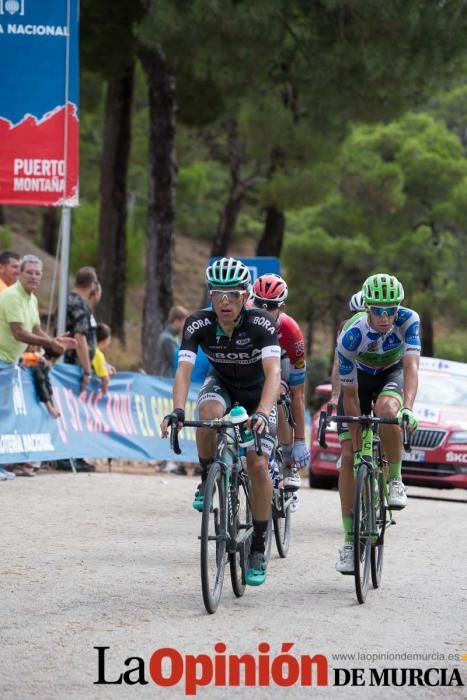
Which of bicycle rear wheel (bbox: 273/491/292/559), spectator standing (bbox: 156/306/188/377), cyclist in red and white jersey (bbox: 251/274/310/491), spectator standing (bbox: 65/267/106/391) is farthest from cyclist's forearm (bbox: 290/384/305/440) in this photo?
spectator standing (bbox: 156/306/188/377)

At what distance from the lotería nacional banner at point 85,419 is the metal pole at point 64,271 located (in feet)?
1.85

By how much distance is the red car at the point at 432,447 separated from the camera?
17161 millimetres

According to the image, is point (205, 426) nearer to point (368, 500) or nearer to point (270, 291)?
point (368, 500)

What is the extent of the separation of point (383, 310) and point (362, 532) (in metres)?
1.54

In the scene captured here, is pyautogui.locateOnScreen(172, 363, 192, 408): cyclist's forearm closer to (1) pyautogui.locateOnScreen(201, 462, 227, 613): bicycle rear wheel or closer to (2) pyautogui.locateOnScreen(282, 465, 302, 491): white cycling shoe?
(1) pyautogui.locateOnScreen(201, 462, 227, 613): bicycle rear wheel

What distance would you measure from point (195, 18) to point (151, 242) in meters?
5.26

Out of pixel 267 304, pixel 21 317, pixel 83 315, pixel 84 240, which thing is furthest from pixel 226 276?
pixel 84 240

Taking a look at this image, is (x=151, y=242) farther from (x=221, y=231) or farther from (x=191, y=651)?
(x=191, y=651)

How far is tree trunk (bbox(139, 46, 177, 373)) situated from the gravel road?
544 inches

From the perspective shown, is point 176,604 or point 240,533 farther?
point 240,533

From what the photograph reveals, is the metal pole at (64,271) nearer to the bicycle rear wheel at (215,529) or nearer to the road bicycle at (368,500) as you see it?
the road bicycle at (368,500)

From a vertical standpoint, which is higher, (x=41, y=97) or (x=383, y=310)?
(x=41, y=97)

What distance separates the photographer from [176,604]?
8.27 m

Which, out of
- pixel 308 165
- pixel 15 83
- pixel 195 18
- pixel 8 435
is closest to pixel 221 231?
pixel 308 165
